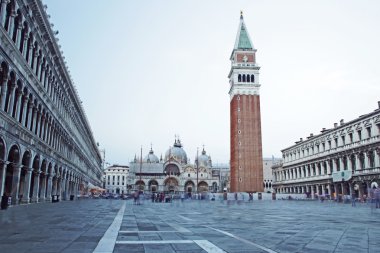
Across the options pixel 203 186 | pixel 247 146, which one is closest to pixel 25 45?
pixel 247 146

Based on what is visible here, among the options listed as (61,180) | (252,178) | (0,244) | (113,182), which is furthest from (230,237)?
(113,182)

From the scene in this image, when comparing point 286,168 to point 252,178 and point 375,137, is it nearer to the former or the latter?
point 252,178

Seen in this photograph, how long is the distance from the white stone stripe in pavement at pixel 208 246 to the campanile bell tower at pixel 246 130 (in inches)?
2524

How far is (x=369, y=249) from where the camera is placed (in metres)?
6.05

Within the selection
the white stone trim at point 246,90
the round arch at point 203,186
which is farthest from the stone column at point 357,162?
the round arch at point 203,186

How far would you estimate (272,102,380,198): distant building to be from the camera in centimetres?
4216

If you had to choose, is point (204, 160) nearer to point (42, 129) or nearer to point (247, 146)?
point (247, 146)

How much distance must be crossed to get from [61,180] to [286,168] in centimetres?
5057

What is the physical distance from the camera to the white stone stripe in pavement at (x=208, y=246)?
5711mm

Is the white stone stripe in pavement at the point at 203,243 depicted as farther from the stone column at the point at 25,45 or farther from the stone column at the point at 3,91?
the stone column at the point at 25,45

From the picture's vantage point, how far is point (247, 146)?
70.8 metres

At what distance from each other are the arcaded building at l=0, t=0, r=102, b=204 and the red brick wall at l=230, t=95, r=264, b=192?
4309 centimetres

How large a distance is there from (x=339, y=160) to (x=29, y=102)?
44057 millimetres

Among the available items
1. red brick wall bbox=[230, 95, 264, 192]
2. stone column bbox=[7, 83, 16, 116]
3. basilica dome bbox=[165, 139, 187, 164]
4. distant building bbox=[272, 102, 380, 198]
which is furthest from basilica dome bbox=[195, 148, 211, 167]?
stone column bbox=[7, 83, 16, 116]
